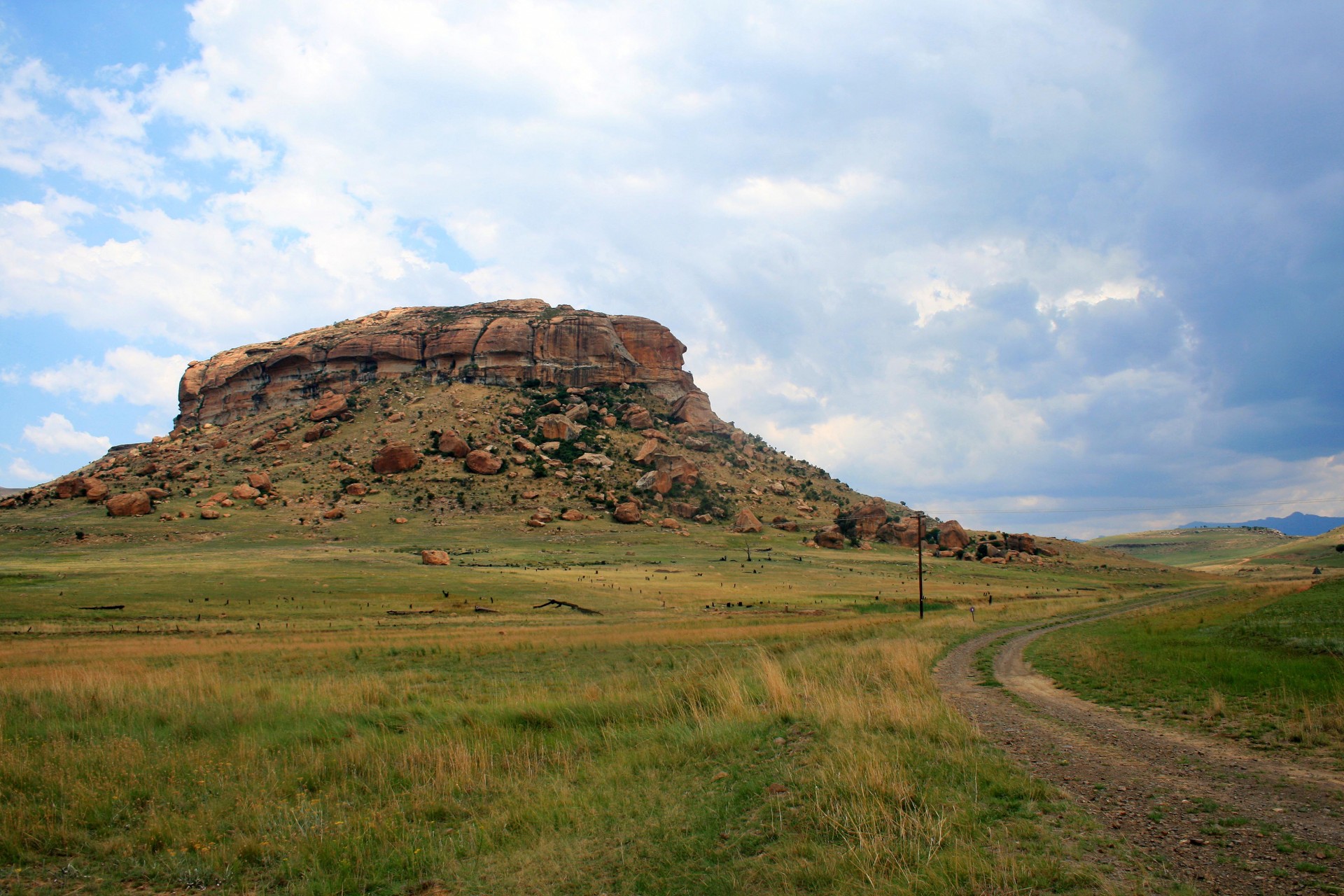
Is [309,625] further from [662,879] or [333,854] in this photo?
[662,879]

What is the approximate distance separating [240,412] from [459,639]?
119m

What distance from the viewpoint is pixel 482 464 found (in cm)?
8881

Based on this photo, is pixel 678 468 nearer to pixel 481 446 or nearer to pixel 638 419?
pixel 638 419

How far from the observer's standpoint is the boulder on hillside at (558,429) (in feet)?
330

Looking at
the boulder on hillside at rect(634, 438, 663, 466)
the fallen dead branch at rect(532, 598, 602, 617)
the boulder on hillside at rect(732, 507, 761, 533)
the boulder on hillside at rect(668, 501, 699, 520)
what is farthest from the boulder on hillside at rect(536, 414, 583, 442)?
the fallen dead branch at rect(532, 598, 602, 617)

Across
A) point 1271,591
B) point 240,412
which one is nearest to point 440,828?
point 1271,591

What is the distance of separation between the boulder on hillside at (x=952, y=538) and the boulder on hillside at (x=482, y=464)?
62.2 meters

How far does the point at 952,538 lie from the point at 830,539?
21.3 metres

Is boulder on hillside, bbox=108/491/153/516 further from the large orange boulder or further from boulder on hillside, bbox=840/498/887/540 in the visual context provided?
boulder on hillside, bbox=840/498/887/540

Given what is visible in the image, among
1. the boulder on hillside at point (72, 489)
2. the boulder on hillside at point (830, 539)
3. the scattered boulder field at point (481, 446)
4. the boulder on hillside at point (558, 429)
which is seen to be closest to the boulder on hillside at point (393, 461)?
the scattered boulder field at point (481, 446)

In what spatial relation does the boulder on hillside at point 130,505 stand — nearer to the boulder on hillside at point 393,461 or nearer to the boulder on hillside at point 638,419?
the boulder on hillside at point 393,461

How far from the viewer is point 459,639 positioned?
2494cm

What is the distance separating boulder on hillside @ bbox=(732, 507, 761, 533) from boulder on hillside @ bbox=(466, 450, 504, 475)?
1281 inches

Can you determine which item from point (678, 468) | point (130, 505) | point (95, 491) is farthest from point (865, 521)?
point (95, 491)
